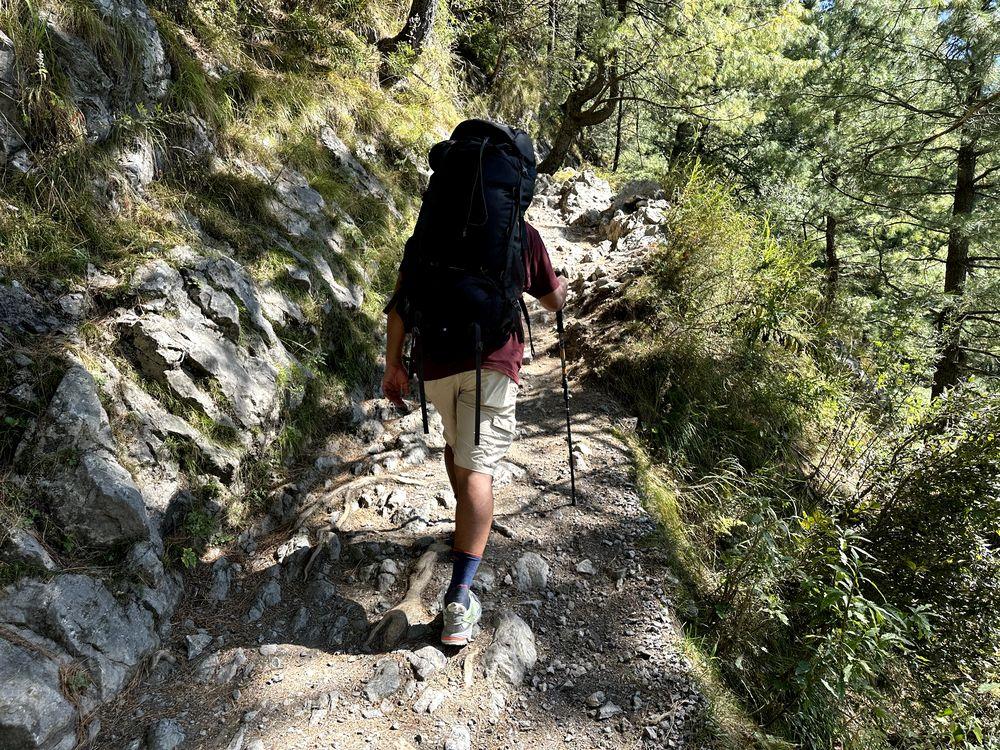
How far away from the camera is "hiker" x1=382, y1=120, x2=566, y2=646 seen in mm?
2693

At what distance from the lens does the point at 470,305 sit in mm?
2689

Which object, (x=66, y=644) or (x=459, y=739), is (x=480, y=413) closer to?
(x=459, y=739)

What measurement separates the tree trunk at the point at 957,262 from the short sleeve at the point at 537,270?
5.88 m

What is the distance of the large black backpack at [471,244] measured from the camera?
268 cm

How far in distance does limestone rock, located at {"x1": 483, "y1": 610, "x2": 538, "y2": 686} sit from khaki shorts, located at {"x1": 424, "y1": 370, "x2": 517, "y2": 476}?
85 centimetres

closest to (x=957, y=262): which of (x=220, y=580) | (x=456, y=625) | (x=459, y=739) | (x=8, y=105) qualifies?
(x=456, y=625)

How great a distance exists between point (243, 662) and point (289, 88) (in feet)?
19.1

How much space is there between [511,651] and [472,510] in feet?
2.50

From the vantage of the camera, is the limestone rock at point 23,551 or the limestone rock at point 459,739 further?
the limestone rock at point 23,551

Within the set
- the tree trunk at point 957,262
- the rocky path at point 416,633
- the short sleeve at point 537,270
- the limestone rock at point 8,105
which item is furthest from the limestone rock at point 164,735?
the tree trunk at point 957,262

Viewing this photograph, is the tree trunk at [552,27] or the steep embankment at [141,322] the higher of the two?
the tree trunk at [552,27]

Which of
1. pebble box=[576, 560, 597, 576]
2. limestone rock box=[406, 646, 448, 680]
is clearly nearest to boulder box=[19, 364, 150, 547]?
limestone rock box=[406, 646, 448, 680]

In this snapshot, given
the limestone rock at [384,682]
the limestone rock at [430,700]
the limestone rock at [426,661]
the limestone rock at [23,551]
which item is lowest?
the limestone rock at [430,700]

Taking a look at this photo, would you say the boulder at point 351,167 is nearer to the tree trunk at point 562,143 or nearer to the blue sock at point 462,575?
the blue sock at point 462,575
